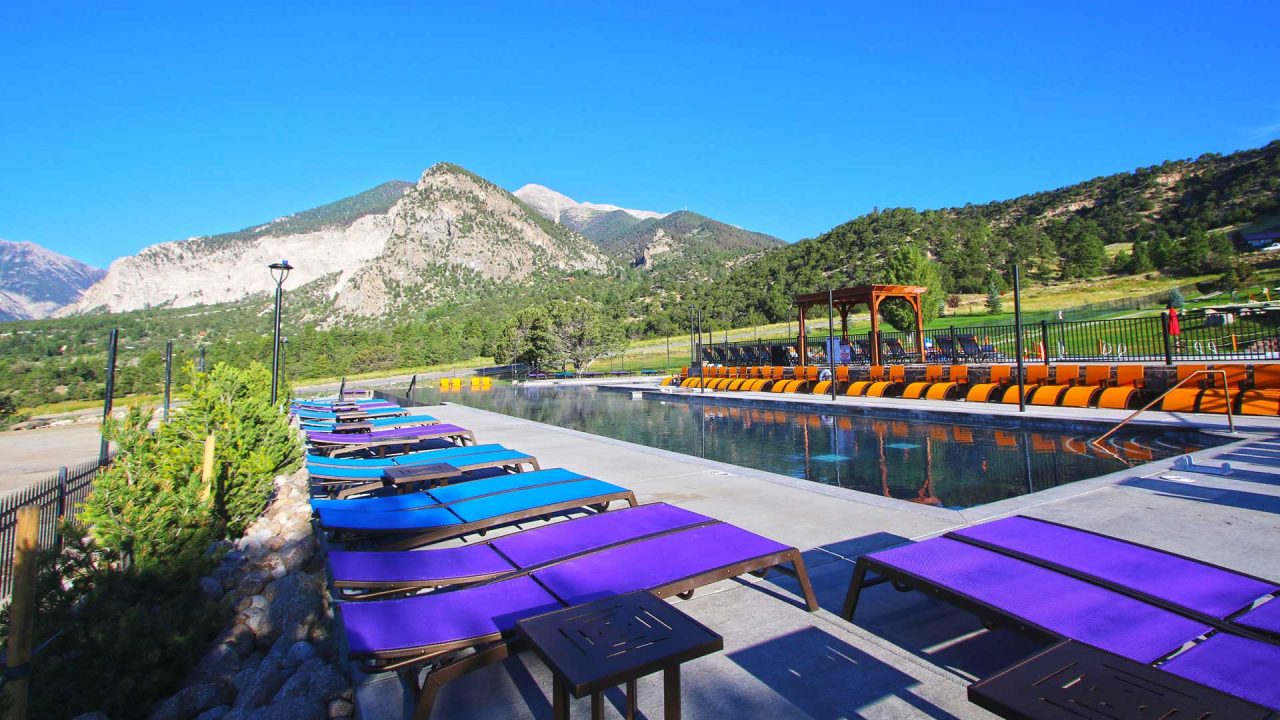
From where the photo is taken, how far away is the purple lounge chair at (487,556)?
9.27 ft

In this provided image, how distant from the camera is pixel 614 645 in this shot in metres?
1.77

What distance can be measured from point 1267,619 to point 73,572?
5405 millimetres

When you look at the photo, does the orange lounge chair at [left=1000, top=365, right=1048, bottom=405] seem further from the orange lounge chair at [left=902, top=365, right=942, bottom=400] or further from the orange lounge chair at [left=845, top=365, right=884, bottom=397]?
the orange lounge chair at [left=845, top=365, right=884, bottom=397]

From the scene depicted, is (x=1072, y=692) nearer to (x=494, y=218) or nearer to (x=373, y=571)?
(x=373, y=571)

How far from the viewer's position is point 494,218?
11956 centimetres

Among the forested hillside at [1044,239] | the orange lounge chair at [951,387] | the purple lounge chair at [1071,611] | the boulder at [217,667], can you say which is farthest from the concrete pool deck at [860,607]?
the forested hillside at [1044,239]

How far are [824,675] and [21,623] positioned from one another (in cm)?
281

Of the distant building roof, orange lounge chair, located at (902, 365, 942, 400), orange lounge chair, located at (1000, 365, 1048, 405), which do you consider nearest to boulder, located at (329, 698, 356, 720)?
orange lounge chair, located at (1000, 365, 1048, 405)

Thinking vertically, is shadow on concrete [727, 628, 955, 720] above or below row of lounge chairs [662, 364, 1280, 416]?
below

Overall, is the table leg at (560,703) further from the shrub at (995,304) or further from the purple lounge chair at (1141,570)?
the shrub at (995,304)

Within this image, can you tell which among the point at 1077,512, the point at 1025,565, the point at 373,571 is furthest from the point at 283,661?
the point at 1077,512

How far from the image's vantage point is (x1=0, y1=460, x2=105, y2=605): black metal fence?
4832 mm

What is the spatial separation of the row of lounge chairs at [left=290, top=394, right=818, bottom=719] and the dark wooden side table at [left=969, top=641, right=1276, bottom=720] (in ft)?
4.51

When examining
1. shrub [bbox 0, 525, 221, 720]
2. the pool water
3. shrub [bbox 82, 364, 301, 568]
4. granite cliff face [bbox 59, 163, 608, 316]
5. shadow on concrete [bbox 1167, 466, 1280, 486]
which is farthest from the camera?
granite cliff face [bbox 59, 163, 608, 316]
